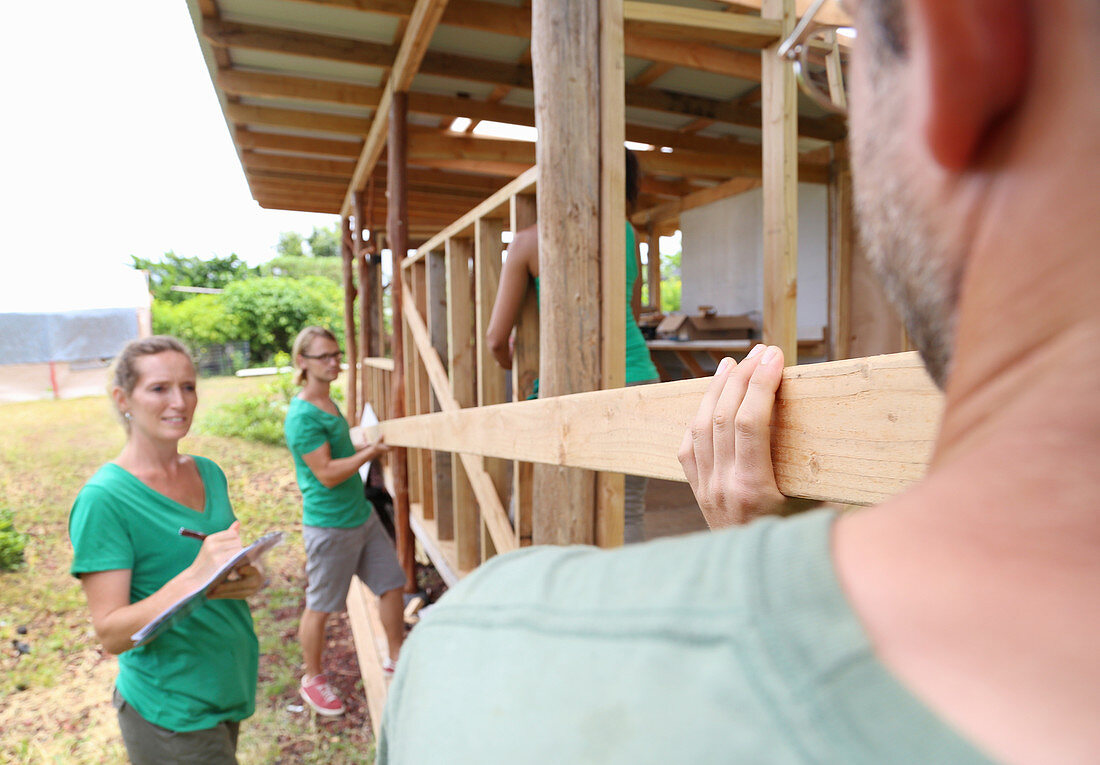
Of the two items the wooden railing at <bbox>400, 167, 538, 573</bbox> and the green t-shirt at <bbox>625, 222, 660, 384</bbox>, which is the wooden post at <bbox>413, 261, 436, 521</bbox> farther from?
the green t-shirt at <bbox>625, 222, 660, 384</bbox>

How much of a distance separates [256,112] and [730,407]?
6.32m

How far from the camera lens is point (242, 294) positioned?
24.5 metres

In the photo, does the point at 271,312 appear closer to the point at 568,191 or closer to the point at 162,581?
the point at 162,581

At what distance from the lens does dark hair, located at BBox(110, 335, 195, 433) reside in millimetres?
2828

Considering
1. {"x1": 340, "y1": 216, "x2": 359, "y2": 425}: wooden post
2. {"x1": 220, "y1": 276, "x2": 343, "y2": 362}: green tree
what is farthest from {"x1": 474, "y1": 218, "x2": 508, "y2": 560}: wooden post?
{"x1": 220, "y1": 276, "x2": 343, "y2": 362}: green tree

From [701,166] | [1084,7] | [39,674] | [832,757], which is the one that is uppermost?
[701,166]

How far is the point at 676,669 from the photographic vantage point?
1.10 ft

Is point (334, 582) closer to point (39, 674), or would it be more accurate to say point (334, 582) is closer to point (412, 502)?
point (412, 502)

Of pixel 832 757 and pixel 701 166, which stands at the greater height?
pixel 701 166

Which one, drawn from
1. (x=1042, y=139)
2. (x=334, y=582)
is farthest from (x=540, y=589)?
(x=334, y=582)

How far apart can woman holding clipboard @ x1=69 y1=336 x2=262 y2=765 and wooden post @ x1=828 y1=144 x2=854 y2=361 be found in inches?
223

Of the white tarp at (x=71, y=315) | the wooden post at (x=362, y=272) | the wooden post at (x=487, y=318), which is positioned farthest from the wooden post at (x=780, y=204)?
the white tarp at (x=71, y=315)

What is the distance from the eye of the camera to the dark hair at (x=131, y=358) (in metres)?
2.83

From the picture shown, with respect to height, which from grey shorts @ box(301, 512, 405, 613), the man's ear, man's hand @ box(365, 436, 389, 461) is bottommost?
grey shorts @ box(301, 512, 405, 613)
